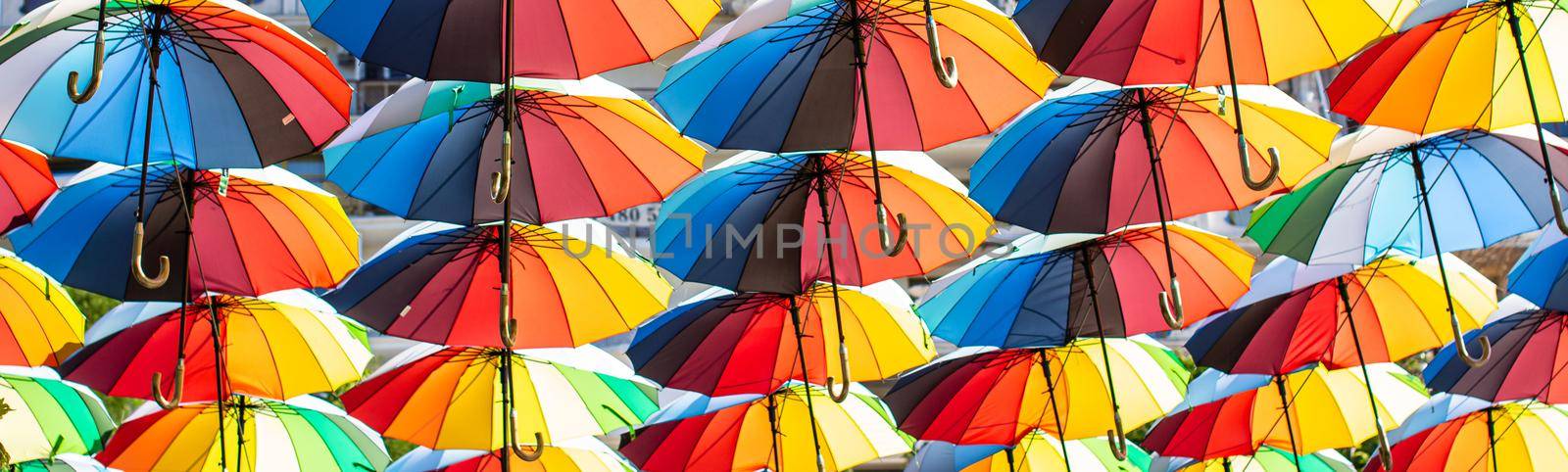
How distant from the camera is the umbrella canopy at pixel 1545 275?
30.8ft

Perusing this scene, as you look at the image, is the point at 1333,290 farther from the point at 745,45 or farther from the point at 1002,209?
the point at 745,45

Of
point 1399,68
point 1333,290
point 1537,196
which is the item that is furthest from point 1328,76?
point 1399,68

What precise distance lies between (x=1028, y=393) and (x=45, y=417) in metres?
6.72

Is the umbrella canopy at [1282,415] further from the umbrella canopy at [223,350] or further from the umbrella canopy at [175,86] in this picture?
the umbrella canopy at [175,86]

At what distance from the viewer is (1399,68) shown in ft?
24.5

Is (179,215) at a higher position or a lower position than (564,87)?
lower

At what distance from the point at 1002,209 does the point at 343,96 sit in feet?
11.9

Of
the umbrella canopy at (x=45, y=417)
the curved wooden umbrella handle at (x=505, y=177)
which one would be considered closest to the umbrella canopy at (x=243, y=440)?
the umbrella canopy at (x=45, y=417)

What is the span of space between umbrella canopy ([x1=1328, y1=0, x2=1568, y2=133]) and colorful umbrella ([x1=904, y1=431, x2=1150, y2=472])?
432 cm

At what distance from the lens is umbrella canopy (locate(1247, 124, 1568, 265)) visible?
27.7 feet

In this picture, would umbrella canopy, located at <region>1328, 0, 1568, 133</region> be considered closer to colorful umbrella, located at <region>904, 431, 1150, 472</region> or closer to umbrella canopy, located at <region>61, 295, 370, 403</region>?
colorful umbrella, located at <region>904, 431, 1150, 472</region>

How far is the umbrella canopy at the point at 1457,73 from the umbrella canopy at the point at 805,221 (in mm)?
2351

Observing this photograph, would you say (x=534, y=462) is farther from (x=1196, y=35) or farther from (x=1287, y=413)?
(x=1196, y=35)

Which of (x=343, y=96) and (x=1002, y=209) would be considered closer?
(x=343, y=96)
